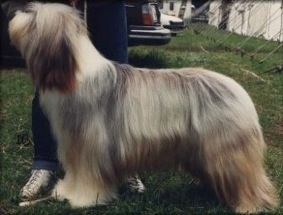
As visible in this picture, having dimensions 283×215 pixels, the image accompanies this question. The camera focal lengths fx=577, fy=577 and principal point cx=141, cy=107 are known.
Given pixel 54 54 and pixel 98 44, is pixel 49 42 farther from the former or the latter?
pixel 98 44

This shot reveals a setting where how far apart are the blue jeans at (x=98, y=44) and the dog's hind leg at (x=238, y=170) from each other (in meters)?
1.19

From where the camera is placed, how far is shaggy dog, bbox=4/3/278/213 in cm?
350

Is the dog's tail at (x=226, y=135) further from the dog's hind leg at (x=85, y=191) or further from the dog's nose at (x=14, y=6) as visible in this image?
the dog's nose at (x=14, y=6)

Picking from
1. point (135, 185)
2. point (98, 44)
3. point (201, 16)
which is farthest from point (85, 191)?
point (201, 16)

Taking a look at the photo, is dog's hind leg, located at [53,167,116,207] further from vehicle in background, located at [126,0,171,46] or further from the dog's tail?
vehicle in background, located at [126,0,171,46]

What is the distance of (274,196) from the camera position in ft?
12.5

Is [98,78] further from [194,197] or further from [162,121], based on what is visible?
[194,197]

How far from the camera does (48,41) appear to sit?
348cm

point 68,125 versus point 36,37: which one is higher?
point 36,37

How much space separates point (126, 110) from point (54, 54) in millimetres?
549

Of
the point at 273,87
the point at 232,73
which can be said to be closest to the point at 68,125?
the point at 273,87

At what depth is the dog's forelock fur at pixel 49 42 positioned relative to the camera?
11.3 feet

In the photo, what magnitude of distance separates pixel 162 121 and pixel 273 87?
194 inches

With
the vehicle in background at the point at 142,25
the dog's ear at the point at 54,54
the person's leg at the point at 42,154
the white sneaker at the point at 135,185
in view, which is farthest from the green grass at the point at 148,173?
the vehicle in background at the point at 142,25
